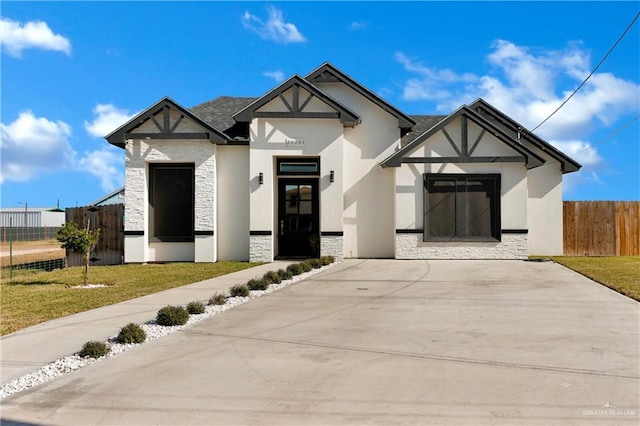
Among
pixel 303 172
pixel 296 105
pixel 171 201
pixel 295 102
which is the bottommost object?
pixel 171 201

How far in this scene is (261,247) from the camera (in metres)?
17.1

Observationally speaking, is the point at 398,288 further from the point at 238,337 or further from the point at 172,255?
the point at 172,255

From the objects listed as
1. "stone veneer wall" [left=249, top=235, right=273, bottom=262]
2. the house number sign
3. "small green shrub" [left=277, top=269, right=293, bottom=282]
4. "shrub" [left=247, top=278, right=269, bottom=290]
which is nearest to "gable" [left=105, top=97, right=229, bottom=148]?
the house number sign

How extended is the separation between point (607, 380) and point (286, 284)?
7.88 meters

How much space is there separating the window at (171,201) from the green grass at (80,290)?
1.35 m

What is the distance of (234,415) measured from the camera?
416cm

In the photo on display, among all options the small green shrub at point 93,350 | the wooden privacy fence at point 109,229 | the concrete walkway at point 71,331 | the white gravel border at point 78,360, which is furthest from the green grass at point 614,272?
the wooden privacy fence at point 109,229

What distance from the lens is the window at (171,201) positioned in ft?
57.4

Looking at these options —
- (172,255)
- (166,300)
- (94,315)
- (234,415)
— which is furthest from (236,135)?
(234,415)

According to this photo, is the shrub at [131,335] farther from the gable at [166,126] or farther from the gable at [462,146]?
the gable at [462,146]

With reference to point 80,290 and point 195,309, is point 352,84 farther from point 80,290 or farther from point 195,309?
point 195,309

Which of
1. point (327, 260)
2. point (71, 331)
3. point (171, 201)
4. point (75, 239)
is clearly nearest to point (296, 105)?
point (327, 260)

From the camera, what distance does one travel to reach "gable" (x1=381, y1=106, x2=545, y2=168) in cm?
1686

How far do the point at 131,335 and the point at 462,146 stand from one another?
44.8 ft
